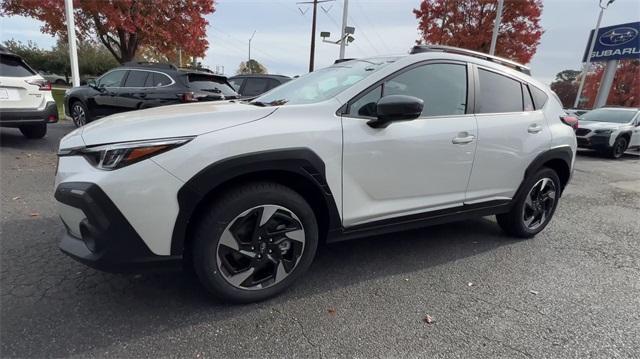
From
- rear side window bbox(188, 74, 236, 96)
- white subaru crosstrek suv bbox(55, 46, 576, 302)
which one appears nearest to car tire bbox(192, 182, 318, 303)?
white subaru crosstrek suv bbox(55, 46, 576, 302)

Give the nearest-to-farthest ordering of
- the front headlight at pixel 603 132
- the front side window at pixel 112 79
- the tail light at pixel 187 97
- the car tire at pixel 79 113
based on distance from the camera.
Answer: the tail light at pixel 187 97, the front side window at pixel 112 79, the car tire at pixel 79 113, the front headlight at pixel 603 132

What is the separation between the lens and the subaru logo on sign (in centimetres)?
2420

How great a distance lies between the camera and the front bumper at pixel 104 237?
1.96 meters

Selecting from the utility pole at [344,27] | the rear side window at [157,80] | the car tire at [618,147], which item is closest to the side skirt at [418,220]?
the rear side window at [157,80]

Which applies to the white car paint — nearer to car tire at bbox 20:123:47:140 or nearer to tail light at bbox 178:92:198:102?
tail light at bbox 178:92:198:102

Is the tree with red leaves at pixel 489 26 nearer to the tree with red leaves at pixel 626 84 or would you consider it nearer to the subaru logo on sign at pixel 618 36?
the subaru logo on sign at pixel 618 36

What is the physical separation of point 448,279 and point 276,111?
186 centimetres

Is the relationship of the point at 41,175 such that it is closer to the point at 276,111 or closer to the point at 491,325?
the point at 276,111

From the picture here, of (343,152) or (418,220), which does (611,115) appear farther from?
(343,152)

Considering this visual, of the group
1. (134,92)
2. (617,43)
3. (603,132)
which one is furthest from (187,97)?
(617,43)

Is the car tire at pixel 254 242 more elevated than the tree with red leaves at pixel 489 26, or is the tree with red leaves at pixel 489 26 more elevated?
the tree with red leaves at pixel 489 26

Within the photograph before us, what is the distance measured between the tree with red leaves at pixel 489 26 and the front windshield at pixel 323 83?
62.1ft

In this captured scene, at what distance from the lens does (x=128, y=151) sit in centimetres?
201

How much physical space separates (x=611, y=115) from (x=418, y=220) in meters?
13.3
